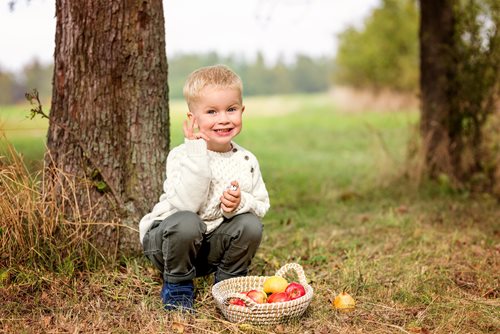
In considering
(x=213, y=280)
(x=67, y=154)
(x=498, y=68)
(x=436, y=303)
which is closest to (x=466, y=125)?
(x=498, y=68)

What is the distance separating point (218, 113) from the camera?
11.3 feet

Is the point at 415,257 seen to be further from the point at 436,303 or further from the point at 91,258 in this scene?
the point at 91,258

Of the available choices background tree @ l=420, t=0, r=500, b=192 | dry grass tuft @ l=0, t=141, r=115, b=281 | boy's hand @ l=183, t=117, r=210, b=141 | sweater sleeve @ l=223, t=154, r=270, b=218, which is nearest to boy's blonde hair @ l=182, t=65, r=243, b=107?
boy's hand @ l=183, t=117, r=210, b=141

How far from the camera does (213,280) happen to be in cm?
383

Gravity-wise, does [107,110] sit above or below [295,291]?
above

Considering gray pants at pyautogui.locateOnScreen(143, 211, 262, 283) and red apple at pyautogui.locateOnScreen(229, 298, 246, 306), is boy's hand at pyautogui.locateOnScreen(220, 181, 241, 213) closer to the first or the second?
gray pants at pyautogui.locateOnScreen(143, 211, 262, 283)

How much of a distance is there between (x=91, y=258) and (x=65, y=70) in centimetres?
122

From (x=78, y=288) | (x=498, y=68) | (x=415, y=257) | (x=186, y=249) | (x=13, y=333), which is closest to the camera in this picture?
(x=13, y=333)

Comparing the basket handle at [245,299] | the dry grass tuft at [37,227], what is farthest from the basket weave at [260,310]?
the dry grass tuft at [37,227]

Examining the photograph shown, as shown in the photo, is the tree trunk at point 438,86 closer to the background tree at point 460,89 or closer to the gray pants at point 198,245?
the background tree at point 460,89

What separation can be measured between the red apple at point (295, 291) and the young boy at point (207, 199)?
34 centimetres

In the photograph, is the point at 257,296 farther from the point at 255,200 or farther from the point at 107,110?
the point at 107,110

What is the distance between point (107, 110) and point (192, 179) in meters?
0.92

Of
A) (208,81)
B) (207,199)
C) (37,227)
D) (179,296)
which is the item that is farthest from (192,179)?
(37,227)
